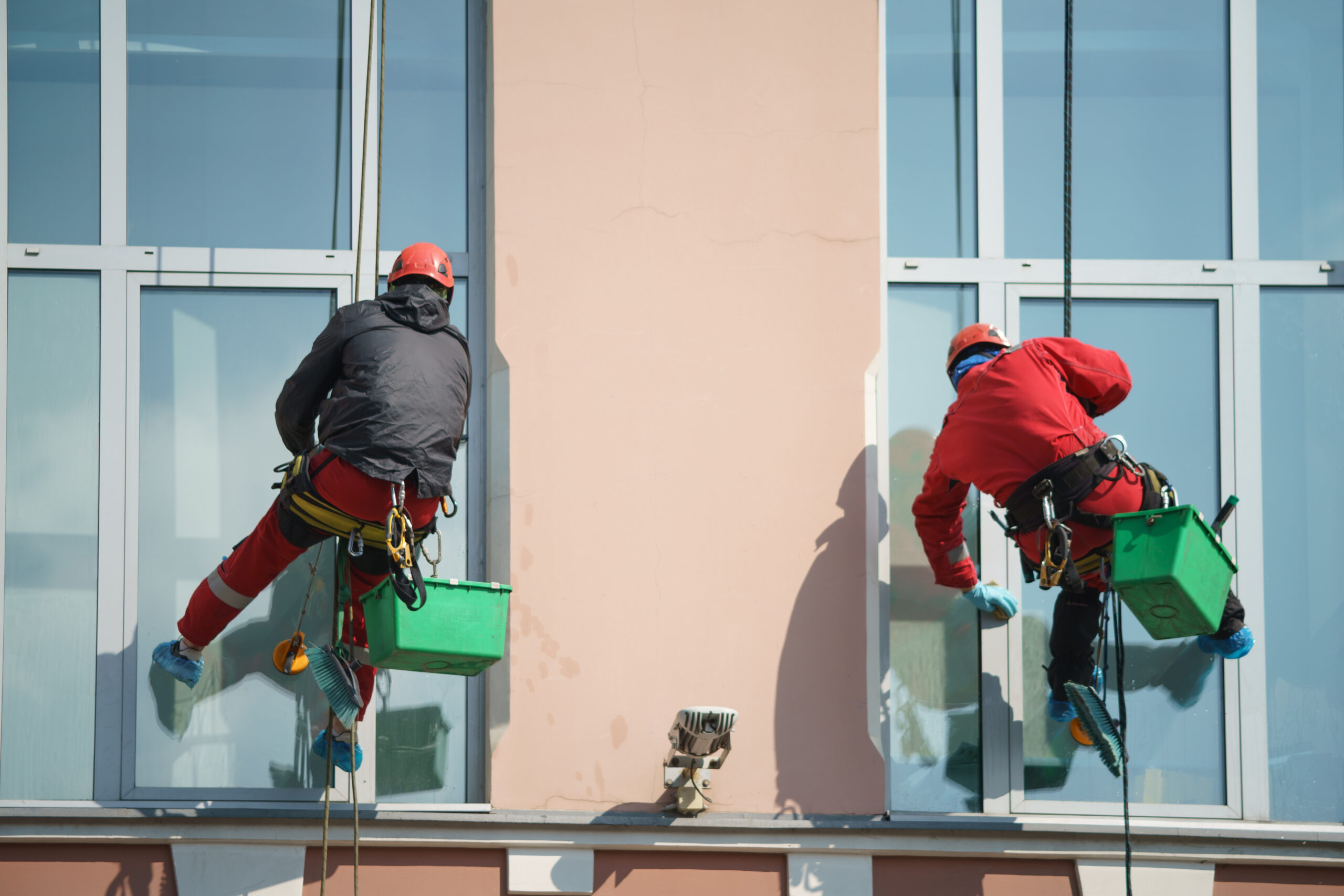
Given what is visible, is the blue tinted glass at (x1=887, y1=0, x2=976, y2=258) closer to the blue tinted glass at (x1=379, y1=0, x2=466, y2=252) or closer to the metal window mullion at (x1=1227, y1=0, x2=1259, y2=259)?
the metal window mullion at (x1=1227, y1=0, x2=1259, y2=259)

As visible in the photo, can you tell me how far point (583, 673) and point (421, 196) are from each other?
6.72 feet

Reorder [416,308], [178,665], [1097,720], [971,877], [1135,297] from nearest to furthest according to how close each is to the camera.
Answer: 1. [416,308]
2. [1097,720]
3. [178,665]
4. [971,877]
5. [1135,297]

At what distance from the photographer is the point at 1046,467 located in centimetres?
383

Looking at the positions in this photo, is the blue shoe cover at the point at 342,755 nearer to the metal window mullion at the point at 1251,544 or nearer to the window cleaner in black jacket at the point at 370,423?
the window cleaner in black jacket at the point at 370,423

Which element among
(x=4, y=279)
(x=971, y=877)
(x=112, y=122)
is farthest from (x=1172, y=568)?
(x=4, y=279)

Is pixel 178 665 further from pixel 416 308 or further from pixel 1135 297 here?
pixel 1135 297

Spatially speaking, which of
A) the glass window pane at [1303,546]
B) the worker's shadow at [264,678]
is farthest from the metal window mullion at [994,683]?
the worker's shadow at [264,678]

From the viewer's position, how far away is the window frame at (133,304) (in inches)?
175

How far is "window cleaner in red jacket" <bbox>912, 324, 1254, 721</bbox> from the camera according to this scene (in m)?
3.82

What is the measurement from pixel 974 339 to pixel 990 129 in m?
1.16

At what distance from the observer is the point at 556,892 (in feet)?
13.7

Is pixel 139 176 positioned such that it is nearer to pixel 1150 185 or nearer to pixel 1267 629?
pixel 1150 185

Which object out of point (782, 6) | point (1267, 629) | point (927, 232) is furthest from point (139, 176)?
point (1267, 629)

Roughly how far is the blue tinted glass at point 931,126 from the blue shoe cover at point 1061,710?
185 centimetres
